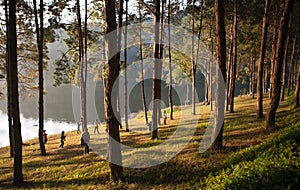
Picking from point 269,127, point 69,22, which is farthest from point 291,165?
point 69,22

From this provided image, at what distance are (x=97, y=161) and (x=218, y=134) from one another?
6.46 meters

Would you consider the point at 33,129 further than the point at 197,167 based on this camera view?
Yes

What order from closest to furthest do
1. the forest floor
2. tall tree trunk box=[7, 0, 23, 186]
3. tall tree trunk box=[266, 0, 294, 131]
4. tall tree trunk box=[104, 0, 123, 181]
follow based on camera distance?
the forest floor → tall tree trunk box=[104, 0, 123, 181] → tall tree trunk box=[7, 0, 23, 186] → tall tree trunk box=[266, 0, 294, 131]

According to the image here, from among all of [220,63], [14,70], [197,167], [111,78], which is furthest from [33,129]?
[220,63]

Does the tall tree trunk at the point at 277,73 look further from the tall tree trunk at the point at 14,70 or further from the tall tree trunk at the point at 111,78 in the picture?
the tall tree trunk at the point at 14,70

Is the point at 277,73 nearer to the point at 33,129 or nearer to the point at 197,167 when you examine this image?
the point at 197,167

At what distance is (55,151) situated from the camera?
18.3 metres

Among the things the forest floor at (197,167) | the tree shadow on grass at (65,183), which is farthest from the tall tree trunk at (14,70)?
the forest floor at (197,167)

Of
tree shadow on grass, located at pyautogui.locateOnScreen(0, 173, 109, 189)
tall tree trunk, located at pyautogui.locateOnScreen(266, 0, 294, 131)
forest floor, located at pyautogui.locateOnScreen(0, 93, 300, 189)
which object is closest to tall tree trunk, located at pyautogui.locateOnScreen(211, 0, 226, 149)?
forest floor, located at pyautogui.locateOnScreen(0, 93, 300, 189)

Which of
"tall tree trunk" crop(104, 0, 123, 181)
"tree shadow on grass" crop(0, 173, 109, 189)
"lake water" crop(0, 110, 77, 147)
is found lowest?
"lake water" crop(0, 110, 77, 147)

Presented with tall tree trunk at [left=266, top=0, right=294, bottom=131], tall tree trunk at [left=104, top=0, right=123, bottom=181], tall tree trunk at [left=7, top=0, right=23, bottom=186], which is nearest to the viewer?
tall tree trunk at [left=104, top=0, right=123, bottom=181]

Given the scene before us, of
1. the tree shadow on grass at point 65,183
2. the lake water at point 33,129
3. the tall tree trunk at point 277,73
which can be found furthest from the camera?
the lake water at point 33,129

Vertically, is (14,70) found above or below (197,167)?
above

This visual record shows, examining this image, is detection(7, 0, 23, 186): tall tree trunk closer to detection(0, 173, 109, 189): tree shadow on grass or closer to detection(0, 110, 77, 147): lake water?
detection(0, 173, 109, 189): tree shadow on grass
